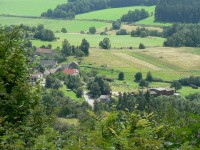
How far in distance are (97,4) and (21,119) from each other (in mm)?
176736

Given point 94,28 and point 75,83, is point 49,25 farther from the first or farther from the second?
point 75,83

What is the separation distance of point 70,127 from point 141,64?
90788mm

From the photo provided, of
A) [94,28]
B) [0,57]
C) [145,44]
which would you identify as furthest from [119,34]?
[0,57]

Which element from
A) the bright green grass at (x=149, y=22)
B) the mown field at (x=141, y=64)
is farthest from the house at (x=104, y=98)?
the bright green grass at (x=149, y=22)

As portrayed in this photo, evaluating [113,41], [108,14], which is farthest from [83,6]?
[113,41]

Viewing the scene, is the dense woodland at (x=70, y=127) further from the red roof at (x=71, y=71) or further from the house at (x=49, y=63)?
the house at (x=49, y=63)

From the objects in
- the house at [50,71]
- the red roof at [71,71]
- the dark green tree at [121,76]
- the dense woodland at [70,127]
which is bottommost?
the dark green tree at [121,76]

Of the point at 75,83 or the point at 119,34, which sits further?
the point at 119,34

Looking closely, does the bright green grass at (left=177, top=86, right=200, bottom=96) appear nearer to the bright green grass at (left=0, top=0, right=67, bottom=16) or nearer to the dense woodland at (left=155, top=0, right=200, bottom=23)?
the dense woodland at (left=155, top=0, right=200, bottom=23)

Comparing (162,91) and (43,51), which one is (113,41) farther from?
(162,91)

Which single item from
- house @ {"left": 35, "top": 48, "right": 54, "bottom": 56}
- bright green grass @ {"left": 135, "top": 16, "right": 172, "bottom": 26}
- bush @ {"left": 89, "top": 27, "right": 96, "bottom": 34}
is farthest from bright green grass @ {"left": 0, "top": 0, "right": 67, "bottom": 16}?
house @ {"left": 35, "top": 48, "right": 54, "bottom": 56}

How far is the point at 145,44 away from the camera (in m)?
124

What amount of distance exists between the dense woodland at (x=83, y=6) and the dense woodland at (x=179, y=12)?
28.3 meters

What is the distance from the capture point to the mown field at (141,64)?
90.9 metres
